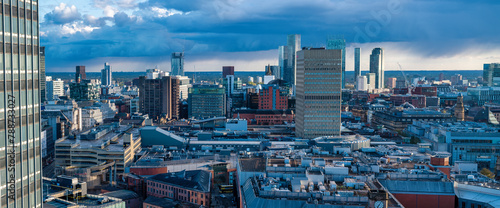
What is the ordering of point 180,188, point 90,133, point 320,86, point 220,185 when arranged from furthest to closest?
point 320,86
point 90,133
point 220,185
point 180,188

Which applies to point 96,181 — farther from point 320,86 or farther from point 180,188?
point 320,86

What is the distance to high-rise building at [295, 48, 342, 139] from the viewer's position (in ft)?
398

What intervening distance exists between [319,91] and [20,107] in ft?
319

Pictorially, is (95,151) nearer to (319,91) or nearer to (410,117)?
(319,91)

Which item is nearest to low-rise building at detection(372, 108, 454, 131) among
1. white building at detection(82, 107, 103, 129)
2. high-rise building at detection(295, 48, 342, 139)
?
high-rise building at detection(295, 48, 342, 139)

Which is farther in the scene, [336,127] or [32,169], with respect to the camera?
[336,127]

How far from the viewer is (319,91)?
123 metres

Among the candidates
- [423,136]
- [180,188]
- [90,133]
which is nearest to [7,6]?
[180,188]

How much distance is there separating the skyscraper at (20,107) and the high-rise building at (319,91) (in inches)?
3679

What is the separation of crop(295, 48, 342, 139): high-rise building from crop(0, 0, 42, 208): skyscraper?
307 ft

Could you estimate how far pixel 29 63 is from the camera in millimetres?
31062

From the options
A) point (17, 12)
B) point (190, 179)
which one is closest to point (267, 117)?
point (190, 179)

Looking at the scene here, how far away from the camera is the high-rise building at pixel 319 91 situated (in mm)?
121375

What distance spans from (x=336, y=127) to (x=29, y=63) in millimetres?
100362
